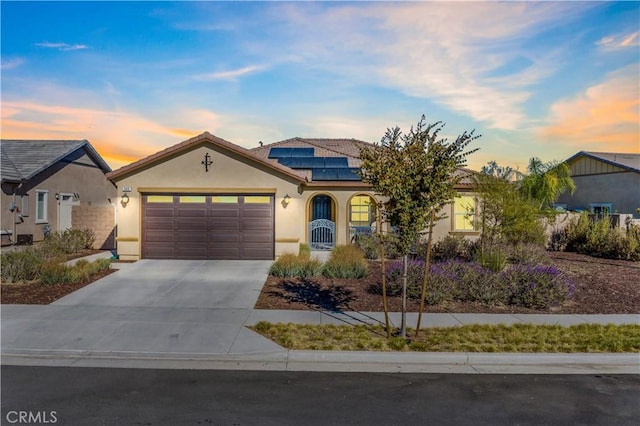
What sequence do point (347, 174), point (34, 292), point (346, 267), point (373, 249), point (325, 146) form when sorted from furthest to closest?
point (325, 146) → point (347, 174) → point (373, 249) → point (346, 267) → point (34, 292)

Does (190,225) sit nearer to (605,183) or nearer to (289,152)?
(289,152)

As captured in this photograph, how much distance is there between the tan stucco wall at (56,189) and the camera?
62.9 feet

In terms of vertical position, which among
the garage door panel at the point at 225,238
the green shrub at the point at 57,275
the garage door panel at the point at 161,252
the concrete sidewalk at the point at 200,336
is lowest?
the concrete sidewalk at the point at 200,336

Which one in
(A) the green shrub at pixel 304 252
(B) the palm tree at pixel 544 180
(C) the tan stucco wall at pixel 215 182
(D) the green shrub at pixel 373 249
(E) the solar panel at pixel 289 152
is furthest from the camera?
(E) the solar panel at pixel 289 152

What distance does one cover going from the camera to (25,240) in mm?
18891

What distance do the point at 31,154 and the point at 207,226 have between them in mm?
12059

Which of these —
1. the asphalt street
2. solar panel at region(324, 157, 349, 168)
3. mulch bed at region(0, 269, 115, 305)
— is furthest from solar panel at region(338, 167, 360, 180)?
the asphalt street

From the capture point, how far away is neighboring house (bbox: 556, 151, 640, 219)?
25625mm

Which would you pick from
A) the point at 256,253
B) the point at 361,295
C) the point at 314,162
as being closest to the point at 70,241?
the point at 256,253

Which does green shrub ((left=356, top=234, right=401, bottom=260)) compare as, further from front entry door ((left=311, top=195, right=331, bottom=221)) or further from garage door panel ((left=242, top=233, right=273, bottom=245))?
front entry door ((left=311, top=195, right=331, bottom=221))

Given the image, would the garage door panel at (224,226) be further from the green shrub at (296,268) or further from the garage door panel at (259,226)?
the green shrub at (296,268)

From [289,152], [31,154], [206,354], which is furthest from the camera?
[289,152]

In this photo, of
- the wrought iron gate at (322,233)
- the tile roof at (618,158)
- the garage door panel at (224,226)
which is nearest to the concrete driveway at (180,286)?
the garage door panel at (224,226)

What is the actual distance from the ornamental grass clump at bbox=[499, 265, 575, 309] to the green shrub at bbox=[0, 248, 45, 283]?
486 inches
